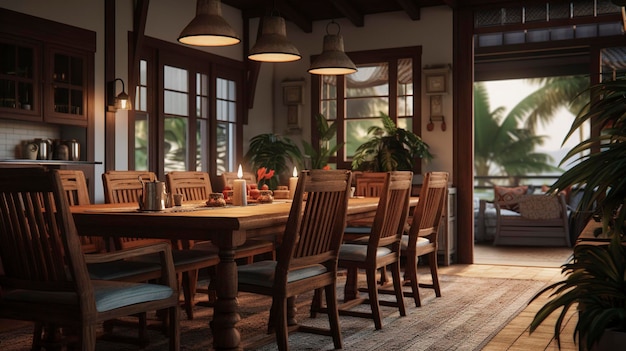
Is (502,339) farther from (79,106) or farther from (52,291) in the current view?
(79,106)

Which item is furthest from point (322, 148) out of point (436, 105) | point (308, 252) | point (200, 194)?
point (308, 252)

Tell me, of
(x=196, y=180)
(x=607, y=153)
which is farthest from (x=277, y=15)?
(x=607, y=153)

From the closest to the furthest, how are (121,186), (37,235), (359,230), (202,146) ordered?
(37,235), (121,186), (359,230), (202,146)

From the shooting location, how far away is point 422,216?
16.3ft

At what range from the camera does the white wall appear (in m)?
6.06

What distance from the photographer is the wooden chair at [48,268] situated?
2.60 m

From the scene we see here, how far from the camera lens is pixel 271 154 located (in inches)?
315

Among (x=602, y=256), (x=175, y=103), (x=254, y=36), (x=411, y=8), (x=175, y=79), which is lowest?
(x=602, y=256)

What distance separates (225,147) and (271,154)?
1.72 ft

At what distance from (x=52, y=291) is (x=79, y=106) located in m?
3.51

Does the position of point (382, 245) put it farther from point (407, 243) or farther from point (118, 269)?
point (118, 269)

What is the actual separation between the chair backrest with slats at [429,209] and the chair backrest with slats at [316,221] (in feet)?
4.11

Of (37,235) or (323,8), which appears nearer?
(37,235)

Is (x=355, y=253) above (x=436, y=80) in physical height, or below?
below
